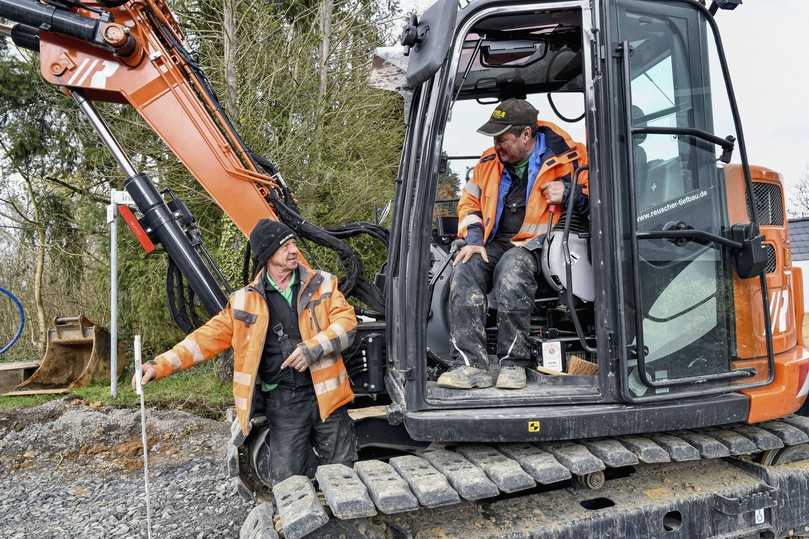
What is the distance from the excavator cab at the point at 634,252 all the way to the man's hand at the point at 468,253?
0.30 metres

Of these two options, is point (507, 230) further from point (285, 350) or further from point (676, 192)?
point (285, 350)

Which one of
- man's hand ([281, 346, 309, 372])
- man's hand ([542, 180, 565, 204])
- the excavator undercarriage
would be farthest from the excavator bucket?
man's hand ([542, 180, 565, 204])

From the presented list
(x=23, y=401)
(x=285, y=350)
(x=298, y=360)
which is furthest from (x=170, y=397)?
(x=298, y=360)

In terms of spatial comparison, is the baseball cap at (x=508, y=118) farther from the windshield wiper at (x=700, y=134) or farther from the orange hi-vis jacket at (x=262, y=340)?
the orange hi-vis jacket at (x=262, y=340)

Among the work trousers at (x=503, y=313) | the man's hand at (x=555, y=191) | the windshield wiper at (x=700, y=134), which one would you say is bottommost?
the work trousers at (x=503, y=313)

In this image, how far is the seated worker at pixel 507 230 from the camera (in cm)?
277

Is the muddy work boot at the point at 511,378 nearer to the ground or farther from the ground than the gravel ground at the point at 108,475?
farther from the ground

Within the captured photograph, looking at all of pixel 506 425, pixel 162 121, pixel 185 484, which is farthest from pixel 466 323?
pixel 185 484

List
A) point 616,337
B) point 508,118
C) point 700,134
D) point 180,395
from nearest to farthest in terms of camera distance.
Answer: point 616,337, point 700,134, point 508,118, point 180,395

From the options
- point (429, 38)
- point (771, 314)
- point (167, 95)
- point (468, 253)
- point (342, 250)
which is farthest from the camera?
point (342, 250)

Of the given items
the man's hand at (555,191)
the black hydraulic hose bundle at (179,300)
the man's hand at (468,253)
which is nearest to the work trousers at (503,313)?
the man's hand at (468,253)

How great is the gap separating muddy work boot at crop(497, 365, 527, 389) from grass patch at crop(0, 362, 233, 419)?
15.9ft

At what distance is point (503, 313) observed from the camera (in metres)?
2.79

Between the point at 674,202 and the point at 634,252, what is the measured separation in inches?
13.0
